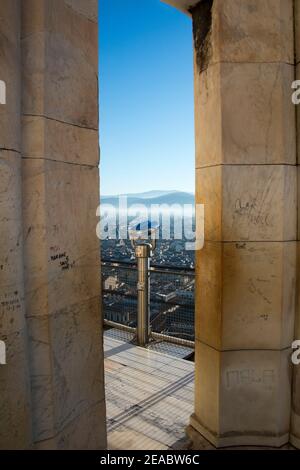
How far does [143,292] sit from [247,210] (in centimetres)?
292

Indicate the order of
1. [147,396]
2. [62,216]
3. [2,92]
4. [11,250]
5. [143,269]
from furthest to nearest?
[143,269], [147,396], [62,216], [11,250], [2,92]

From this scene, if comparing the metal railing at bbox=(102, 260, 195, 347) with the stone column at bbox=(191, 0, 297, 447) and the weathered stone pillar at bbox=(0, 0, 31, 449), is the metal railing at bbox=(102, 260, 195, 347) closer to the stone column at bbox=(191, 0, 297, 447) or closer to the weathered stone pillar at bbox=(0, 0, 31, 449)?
the stone column at bbox=(191, 0, 297, 447)

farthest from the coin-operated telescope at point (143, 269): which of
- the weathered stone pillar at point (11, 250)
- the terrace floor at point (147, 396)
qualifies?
the weathered stone pillar at point (11, 250)

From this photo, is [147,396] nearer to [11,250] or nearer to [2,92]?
[11,250]

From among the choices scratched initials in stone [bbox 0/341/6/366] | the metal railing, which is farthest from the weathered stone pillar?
the metal railing

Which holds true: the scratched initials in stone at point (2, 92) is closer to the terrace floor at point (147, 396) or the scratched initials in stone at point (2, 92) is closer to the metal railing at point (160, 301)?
the terrace floor at point (147, 396)

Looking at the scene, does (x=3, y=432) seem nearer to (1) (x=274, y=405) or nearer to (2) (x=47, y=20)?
(1) (x=274, y=405)

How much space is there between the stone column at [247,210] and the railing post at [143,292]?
237 cm

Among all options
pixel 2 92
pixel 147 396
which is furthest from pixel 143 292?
pixel 2 92

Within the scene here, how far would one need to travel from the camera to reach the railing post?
209 inches

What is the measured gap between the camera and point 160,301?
539cm

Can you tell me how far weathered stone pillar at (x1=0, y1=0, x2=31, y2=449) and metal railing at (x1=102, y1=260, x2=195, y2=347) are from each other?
11.0 feet

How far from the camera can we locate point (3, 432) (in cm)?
189

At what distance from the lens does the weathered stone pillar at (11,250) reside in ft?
5.98
